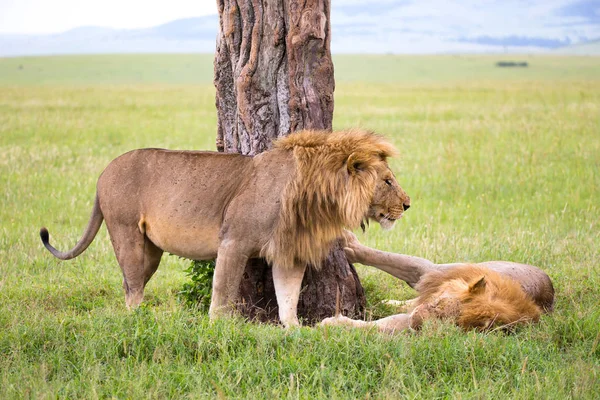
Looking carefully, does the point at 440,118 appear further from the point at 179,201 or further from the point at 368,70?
the point at 368,70

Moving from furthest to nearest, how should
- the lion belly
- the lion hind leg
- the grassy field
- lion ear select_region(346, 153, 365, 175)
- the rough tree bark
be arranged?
the rough tree bark
the lion hind leg
the lion belly
lion ear select_region(346, 153, 365, 175)
the grassy field

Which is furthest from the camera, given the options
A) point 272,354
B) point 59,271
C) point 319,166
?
point 59,271

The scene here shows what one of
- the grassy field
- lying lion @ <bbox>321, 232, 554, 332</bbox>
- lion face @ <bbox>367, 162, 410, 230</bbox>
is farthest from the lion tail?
lion face @ <bbox>367, 162, 410, 230</bbox>

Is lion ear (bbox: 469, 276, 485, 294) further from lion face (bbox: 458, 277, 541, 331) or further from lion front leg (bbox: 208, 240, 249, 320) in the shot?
lion front leg (bbox: 208, 240, 249, 320)

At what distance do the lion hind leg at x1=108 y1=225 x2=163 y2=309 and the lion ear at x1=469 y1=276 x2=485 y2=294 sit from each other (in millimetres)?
2159

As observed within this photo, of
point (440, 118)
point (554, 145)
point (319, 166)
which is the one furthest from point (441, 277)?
point (440, 118)

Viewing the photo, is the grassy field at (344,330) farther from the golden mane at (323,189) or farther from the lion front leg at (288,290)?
the golden mane at (323,189)

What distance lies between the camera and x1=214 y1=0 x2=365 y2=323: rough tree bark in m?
5.51

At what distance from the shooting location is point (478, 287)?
5.19 m

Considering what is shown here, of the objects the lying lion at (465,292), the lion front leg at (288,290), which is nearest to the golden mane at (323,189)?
the lion front leg at (288,290)

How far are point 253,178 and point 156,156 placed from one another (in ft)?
2.40

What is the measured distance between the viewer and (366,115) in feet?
85.1

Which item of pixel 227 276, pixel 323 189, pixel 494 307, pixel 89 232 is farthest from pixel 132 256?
pixel 494 307

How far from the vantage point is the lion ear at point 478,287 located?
16.9 ft
